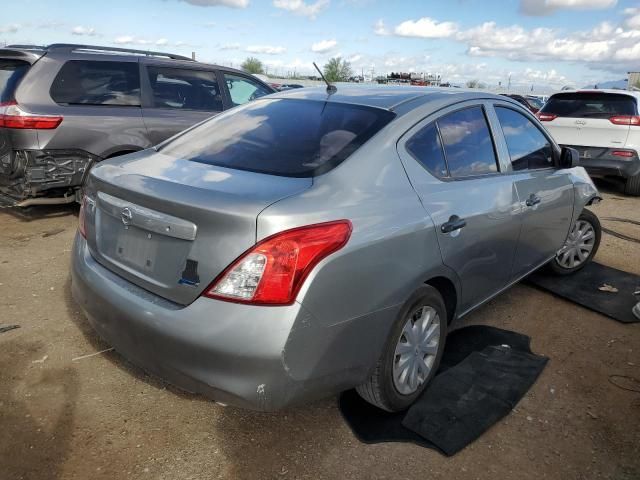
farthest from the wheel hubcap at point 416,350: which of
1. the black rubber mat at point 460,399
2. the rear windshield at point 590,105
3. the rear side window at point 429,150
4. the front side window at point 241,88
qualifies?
the rear windshield at point 590,105

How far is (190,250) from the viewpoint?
2066 mm

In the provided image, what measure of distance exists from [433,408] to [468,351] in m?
0.74

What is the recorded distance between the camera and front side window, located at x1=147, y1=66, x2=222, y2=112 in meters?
6.05

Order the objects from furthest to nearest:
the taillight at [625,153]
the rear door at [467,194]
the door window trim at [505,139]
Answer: the taillight at [625,153]
the door window trim at [505,139]
the rear door at [467,194]

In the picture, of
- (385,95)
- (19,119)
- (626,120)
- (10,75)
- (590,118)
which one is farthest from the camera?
(590,118)

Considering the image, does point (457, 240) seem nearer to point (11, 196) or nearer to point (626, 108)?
point (11, 196)

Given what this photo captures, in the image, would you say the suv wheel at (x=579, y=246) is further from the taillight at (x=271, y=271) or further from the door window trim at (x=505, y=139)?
the taillight at (x=271, y=271)

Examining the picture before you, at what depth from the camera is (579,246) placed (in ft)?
15.7

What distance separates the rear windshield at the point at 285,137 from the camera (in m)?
2.44

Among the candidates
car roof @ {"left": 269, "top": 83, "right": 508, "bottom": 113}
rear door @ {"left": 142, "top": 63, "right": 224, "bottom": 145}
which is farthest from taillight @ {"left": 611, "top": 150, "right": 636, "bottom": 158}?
rear door @ {"left": 142, "top": 63, "right": 224, "bottom": 145}

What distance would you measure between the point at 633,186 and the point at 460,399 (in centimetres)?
762

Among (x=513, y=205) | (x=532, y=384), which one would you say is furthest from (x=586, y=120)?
(x=532, y=384)

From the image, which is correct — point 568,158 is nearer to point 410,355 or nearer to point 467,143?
point 467,143

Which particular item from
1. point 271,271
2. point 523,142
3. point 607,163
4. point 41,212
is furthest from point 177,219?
point 607,163
